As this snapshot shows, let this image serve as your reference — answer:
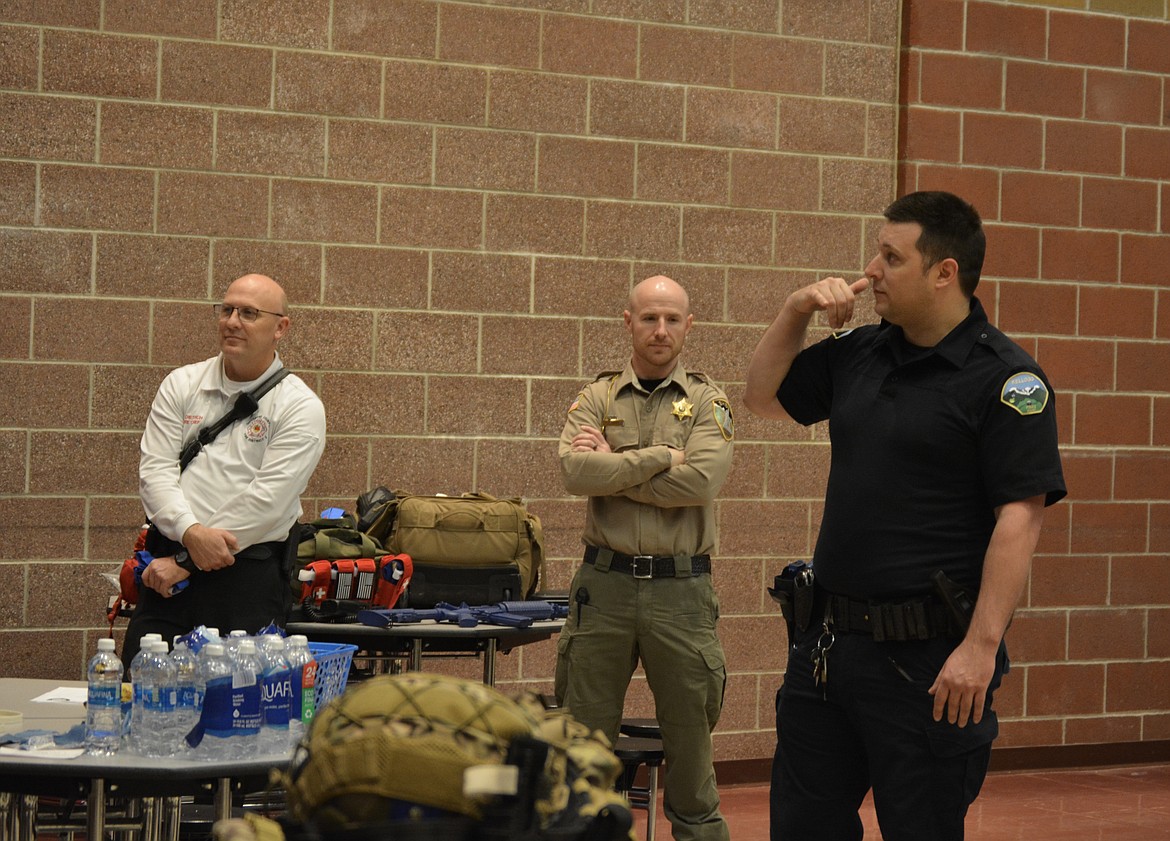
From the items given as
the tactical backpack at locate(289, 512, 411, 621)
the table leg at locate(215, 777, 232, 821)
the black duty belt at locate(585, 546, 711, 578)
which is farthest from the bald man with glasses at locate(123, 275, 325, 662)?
the table leg at locate(215, 777, 232, 821)

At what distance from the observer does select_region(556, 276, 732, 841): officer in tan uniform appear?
4.36m

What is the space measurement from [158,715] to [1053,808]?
163 inches

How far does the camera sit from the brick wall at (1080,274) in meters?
6.24

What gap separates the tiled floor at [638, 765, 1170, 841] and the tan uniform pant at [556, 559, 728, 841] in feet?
2.38

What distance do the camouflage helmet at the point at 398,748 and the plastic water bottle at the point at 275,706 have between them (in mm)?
1491

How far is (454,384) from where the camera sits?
564 cm

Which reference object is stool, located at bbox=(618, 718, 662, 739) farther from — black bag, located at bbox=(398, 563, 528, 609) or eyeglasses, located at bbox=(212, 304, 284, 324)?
eyeglasses, located at bbox=(212, 304, 284, 324)

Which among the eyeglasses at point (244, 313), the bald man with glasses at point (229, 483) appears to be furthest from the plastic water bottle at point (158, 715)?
the eyeglasses at point (244, 313)

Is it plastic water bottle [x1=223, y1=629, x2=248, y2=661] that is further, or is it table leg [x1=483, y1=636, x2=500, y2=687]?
table leg [x1=483, y1=636, x2=500, y2=687]

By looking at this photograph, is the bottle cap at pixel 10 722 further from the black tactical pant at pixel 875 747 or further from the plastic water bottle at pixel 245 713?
the black tactical pant at pixel 875 747

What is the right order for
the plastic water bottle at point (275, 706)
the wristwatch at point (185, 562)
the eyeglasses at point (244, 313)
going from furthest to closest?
1. the eyeglasses at point (244, 313)
2. the wristwatch at point (185, 562)
3. the plastic water bottle at point (275, 706)

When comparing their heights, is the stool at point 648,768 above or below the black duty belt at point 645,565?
below

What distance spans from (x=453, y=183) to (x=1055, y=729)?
144 inches

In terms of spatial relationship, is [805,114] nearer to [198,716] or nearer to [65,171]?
[65,171]
